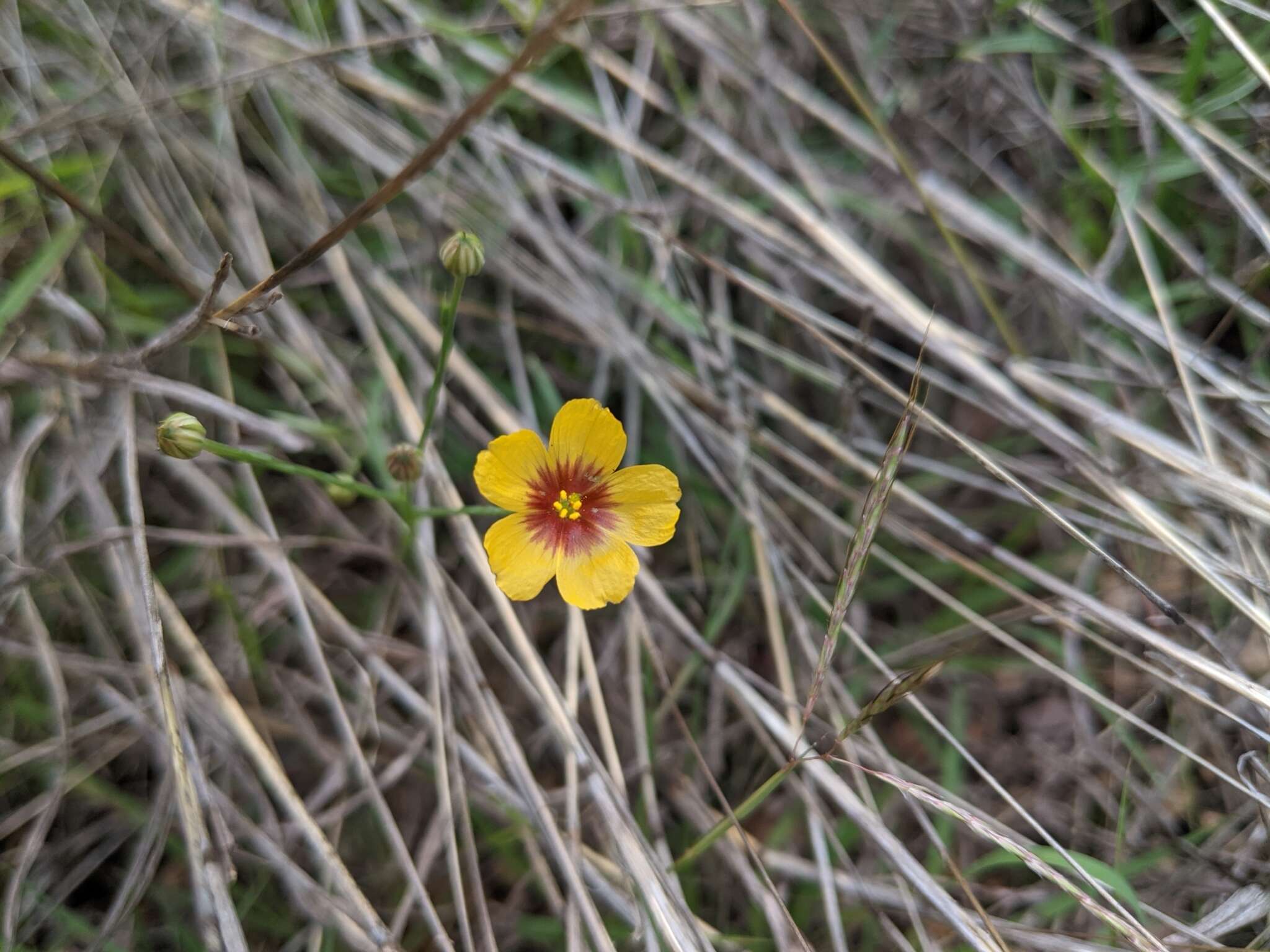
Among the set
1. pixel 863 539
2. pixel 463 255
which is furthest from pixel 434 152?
pixel 863 539

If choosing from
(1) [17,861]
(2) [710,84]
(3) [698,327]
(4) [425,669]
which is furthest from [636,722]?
(2) [710,84]

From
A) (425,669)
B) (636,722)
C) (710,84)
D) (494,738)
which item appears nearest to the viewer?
(494,738)

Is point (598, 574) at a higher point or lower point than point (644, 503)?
lower

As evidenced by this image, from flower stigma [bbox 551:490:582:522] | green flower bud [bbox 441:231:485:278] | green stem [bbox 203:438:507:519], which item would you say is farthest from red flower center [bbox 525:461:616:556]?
green flower bud [bbox 441:231:485:278]

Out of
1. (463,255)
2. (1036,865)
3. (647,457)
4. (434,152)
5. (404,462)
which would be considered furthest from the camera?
(647,457)

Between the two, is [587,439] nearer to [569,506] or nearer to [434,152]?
[569,506]

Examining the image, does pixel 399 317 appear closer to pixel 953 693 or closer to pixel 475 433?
pixel 475 433
